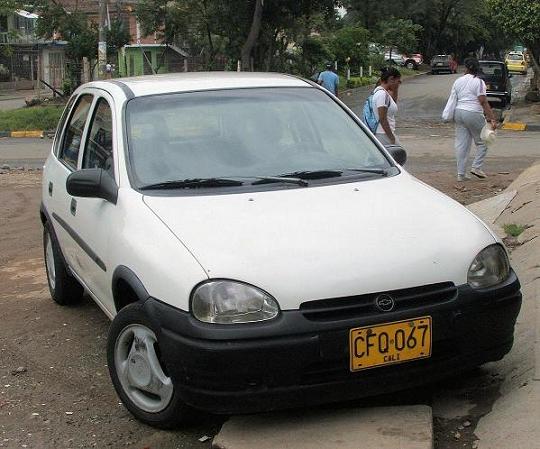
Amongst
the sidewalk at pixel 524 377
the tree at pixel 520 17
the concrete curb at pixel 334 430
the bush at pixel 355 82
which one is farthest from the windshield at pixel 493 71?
the concrete curb at pixel 334 430

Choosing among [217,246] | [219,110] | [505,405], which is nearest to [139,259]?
[217,246]

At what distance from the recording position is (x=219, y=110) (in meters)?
4.57

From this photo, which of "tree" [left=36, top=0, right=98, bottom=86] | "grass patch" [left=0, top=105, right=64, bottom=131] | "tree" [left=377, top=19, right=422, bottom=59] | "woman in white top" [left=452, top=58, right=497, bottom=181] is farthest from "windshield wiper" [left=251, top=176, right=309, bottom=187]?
"tree" [left=377, top=19, right=422, bottom=59]

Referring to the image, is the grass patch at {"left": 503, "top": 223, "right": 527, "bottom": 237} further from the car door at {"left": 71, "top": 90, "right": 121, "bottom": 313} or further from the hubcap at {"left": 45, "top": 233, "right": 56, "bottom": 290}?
the hubcap at {"left": 45, "top": 233, "right": 56, "bottom": 290}

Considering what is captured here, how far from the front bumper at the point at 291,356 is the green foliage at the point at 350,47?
1506 inches

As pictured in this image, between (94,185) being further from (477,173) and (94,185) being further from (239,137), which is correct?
(477,173)

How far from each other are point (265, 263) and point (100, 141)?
193 centimetres

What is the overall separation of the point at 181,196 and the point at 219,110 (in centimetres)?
84

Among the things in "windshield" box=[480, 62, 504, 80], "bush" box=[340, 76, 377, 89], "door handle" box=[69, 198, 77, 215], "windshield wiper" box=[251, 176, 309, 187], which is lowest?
"bush" box=[340, 76, 377, 89]

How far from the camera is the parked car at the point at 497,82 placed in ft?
83.4

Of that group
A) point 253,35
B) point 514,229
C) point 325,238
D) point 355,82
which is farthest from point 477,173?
point 355,82

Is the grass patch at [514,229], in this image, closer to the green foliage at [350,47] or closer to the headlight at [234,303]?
the headlight at [234,303]

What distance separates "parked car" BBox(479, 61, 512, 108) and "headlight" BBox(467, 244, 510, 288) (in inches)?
897

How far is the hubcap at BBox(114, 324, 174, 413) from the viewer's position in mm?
3586
